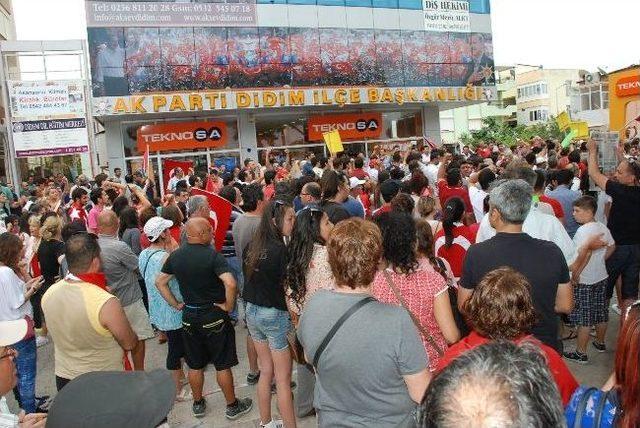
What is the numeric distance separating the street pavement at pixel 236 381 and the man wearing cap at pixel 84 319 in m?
0.91

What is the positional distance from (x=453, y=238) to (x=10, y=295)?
357 cm

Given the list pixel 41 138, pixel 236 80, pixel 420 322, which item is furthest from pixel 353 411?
pixel 236 80

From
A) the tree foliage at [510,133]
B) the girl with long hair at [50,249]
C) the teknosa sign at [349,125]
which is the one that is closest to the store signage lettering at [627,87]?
the girl with long hair at [50,249]

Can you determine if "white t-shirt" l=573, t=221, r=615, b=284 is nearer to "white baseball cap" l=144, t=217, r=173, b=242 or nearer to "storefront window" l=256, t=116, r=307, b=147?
"white baseball cap" l=144, t=217, r=173, b=242

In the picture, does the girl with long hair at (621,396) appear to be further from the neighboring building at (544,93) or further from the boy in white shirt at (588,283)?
the neighboring building at (544,93)

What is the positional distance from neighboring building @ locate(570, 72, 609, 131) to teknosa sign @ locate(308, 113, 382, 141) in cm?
2305

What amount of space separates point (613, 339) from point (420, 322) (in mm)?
3531

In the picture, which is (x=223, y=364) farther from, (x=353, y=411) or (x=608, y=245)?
(x=608, y=245)

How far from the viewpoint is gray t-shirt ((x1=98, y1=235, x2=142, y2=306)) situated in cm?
464

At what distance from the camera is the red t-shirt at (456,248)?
4.07m

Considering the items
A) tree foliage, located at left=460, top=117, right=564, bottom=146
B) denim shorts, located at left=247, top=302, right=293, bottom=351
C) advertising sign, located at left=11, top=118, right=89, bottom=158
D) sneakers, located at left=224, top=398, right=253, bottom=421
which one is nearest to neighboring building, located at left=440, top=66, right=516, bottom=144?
tree foliage, located at left=460, top=117, right=564, bottom=146

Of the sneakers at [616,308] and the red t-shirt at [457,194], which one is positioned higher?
the red t-shirt at [457,194]

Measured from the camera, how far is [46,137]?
16.9 meters

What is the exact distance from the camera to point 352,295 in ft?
7.70
